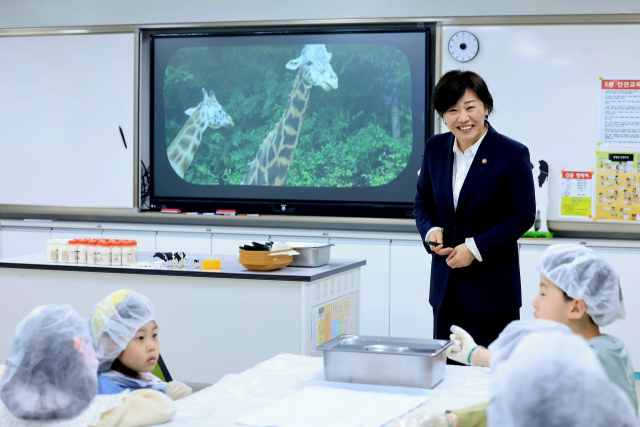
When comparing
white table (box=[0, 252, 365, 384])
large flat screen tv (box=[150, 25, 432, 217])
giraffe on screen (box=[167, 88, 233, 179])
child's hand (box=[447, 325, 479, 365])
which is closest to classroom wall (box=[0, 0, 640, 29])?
large flat screen tv (box=[150, 25, 432, 217])

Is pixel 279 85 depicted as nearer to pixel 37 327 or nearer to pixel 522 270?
pixel 522 270

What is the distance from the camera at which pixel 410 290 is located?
434cm

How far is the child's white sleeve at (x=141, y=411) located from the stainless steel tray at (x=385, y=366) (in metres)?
0.44

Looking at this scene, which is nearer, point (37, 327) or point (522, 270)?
point (37, 327)

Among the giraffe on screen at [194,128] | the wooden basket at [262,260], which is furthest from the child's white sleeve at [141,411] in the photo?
the giraffe on screen at [194,128]

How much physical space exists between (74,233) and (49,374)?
12.3 feet

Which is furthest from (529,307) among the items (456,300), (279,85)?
(279,85)

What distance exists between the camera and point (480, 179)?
93.3 inches

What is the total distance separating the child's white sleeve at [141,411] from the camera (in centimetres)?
145

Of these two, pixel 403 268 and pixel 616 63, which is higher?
pixel 616 63

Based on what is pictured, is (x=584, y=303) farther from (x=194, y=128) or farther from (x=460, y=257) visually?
(x=194, y=128)

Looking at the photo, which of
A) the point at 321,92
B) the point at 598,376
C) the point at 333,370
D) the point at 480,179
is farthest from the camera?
the point at 321,92

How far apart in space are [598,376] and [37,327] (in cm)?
105

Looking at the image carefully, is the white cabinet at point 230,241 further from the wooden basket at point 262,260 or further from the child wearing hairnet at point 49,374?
the child wearing hairnet at point 49,374
